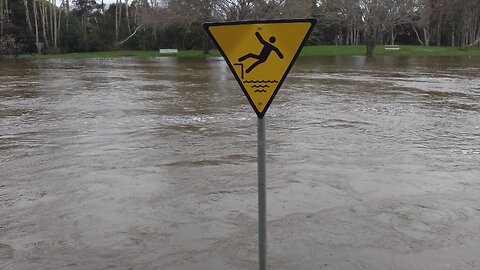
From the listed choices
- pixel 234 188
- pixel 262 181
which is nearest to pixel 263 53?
pixel 262 181

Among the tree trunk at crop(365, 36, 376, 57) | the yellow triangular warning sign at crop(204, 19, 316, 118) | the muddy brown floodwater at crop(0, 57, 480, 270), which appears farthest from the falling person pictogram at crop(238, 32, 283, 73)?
the tree trunk at crop(365, 36, 376, 57)

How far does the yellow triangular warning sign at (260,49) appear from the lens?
9.11ft

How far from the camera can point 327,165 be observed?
22.5ft

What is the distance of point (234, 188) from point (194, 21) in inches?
1633

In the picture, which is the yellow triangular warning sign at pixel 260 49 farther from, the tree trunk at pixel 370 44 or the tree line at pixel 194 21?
Answer: the tree trunk at pixel 370 44

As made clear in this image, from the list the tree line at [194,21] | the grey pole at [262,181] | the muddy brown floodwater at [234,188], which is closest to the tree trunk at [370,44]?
the tree line at [194,21]

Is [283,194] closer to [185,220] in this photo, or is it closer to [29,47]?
[185,220]

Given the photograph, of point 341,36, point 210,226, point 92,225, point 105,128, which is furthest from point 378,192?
point 341,36

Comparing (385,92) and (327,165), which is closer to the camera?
(327,165)

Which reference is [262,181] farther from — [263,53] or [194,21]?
[194,21]

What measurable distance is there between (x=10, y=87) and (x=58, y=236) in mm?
14942

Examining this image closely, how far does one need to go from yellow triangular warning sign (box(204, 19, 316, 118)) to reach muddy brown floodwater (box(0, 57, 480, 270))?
1.73 metres

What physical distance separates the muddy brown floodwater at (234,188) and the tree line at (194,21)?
33600 millimetres

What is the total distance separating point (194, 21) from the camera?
45469mm
